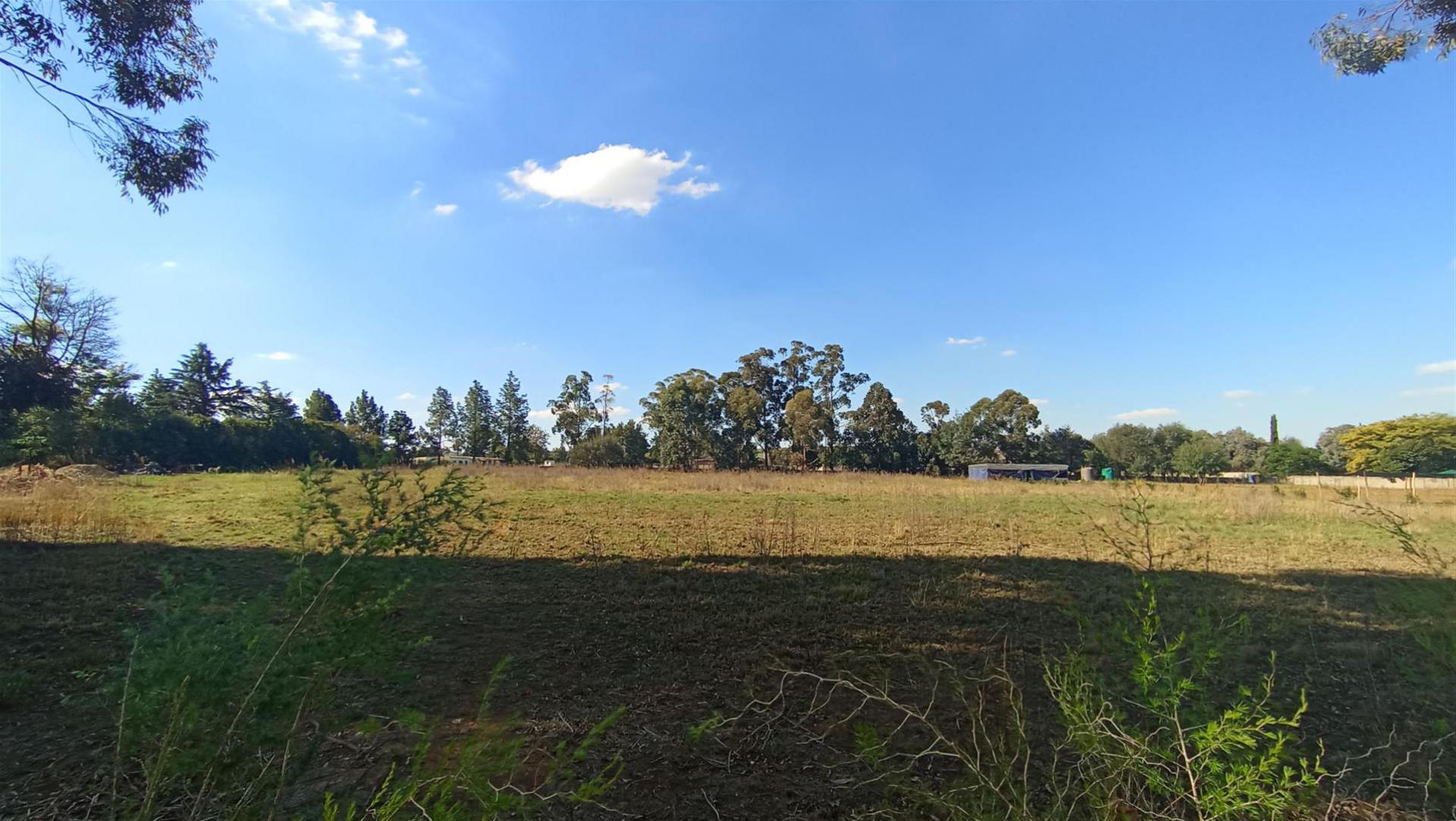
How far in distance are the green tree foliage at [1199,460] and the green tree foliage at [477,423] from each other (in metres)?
55.1

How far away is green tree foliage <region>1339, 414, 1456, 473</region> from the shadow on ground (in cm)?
5223

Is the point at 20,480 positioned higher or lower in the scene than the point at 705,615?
higher

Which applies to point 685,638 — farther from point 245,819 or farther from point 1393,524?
point 1393,524

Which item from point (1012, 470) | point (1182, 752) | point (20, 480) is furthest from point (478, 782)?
point (1012, 470)

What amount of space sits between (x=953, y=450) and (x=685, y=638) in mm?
46539

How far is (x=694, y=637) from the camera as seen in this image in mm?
4531

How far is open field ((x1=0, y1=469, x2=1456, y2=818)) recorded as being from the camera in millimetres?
2844

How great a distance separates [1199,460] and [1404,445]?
1379cm

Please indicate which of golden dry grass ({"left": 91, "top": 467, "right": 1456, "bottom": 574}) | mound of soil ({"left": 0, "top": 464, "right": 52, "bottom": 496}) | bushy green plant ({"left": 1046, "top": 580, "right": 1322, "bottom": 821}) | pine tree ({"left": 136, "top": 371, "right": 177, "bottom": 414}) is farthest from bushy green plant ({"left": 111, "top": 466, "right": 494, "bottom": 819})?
pine tree ({"left": 136, "top": 371, "right": 177, "bottom": 414})

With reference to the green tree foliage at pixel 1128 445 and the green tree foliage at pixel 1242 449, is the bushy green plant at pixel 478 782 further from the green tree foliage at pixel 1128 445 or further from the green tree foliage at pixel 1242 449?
the green tree foliage at pixel 1242 449

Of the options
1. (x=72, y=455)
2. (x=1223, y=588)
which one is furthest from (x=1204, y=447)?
(x=72, y=455)

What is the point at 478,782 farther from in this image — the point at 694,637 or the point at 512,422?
the point at 512,422

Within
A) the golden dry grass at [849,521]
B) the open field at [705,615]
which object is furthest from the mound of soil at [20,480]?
the golden dry grass at [849,521]

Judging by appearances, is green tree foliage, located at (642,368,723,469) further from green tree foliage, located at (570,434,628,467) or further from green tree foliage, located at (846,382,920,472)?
green tree foliage, located at (846,382,920,472)
